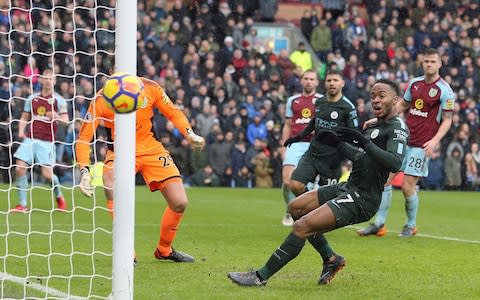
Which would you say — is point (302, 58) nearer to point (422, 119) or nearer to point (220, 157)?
point (220, 157)

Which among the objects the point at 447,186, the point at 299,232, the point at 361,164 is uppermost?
the point at 361,164

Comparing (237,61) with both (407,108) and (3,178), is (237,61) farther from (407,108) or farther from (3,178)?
(407,108)

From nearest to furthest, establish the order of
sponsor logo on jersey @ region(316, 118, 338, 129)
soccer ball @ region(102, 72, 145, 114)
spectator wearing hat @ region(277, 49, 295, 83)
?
soccer ball @ region(102, 72, 145, 114)
sponsor logo on jersey @ region(316, 118, 338, 129)
spectator wearing hat @ region(277, 49, 295, 83)

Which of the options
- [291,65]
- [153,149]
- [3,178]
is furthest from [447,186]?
[153,149]

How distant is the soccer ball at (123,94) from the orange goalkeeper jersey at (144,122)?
222 cm

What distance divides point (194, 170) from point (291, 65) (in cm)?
492

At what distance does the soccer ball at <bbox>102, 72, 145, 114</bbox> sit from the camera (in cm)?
677

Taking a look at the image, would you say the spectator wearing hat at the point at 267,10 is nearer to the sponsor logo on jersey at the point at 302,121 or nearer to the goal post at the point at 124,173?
the sponsor logo on jersey at the point at 302,121

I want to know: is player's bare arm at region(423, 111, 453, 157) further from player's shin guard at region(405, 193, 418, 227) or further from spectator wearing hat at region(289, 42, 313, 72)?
spectator wearing hat at region(289, 42, 313, 72)

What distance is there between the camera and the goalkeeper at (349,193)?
311 inches

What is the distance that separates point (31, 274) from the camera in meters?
8.58

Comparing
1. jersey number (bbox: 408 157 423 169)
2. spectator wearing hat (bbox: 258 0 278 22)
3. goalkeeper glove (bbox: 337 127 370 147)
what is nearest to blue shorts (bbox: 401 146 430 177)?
jersey number (bbox: 408 157 423 169)

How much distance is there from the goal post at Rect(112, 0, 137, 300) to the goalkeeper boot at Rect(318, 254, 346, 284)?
206cm

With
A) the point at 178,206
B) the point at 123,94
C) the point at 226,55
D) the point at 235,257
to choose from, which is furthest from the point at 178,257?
the point at 226,55
